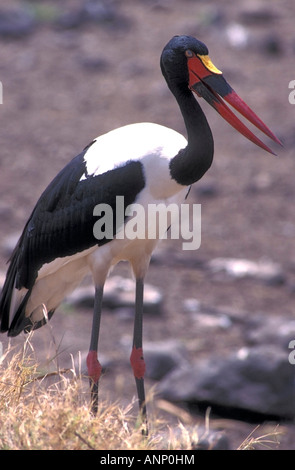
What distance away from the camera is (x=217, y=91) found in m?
5.06

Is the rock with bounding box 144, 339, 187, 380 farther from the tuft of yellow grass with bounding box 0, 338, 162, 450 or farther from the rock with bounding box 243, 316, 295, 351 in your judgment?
the tuft of yellow grass with bounding box 0, 338, 162, 450

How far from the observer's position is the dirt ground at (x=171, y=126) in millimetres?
9469

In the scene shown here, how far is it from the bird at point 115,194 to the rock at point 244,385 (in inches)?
77.7

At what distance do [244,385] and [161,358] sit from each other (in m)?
0.92

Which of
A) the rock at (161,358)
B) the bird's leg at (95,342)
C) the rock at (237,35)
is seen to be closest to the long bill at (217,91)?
the bird's leg at (95,342)

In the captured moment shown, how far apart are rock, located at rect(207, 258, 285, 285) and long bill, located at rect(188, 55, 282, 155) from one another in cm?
527

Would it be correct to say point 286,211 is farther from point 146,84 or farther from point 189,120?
point 189,120

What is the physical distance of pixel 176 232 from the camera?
1098 cm

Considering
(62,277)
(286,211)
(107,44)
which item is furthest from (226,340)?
(107,44)

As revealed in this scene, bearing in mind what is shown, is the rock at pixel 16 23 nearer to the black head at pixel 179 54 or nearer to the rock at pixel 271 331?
the rock at pixel 271 331

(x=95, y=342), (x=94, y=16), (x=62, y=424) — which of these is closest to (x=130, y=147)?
(x=95, y=342)

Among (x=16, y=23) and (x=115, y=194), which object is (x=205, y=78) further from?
(x=16, y=23)

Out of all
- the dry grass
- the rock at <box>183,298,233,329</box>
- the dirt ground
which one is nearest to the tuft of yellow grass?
the dry grass
